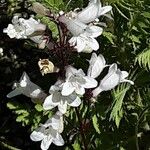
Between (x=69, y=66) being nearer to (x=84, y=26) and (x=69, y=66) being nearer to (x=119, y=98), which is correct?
(x=84, y=26)

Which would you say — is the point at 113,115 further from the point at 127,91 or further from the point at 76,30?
the point at 76,30

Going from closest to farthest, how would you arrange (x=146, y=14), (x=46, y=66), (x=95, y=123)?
(x=46, y=66), (x=146, y=14), (x=95, y=123)

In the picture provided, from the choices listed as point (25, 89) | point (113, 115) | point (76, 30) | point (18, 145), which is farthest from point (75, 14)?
point (18, 145)

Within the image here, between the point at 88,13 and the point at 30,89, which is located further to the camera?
the point at 30,89

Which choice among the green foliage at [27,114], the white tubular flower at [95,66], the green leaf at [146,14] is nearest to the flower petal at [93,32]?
the white tubular flower at [95,66]

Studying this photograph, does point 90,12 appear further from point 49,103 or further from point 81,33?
point 49,103

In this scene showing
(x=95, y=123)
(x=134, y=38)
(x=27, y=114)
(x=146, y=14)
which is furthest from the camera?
(x=27, y=114)

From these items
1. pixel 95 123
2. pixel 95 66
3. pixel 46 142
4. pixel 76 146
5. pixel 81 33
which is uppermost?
pixel 81 33

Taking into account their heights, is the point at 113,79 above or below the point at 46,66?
below

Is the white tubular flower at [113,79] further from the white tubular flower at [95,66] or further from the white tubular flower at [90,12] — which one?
the white tubular flower at [90,12]

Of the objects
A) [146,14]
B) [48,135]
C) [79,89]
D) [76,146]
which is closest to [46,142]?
[48,135]
